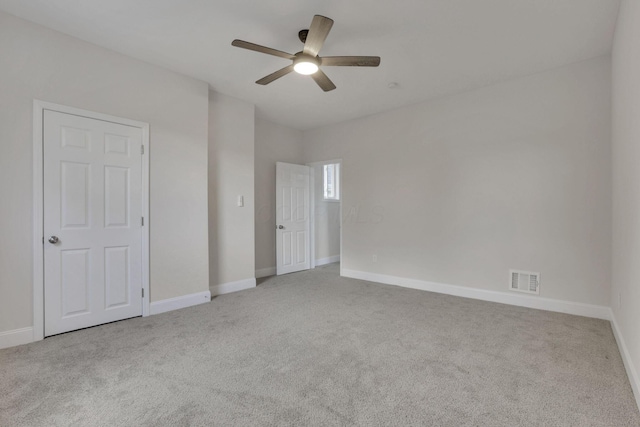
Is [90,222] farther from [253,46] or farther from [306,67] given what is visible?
[306,67]

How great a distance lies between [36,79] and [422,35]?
348cm

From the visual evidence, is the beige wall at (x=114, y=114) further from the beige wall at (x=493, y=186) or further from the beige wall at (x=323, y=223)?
the beige wall at (x=323, y=223)

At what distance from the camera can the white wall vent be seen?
3.44m

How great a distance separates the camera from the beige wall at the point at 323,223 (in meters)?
6.26

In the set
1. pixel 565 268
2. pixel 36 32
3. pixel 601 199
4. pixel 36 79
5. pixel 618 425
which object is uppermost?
pixel 36 32

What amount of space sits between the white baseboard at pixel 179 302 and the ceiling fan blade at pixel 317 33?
3012mm

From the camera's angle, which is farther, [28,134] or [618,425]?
[28,134]

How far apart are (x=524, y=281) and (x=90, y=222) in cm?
478

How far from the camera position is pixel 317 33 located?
2.22 m

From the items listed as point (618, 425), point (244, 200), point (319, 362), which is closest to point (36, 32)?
point (244, 200)

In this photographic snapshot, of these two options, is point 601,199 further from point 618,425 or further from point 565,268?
point 618,425

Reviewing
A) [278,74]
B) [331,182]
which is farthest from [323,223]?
[278,74]

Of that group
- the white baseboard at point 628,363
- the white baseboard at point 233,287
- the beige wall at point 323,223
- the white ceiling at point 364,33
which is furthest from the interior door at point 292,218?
the white baseboard at point 628,363

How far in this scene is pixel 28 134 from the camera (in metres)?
2.56
